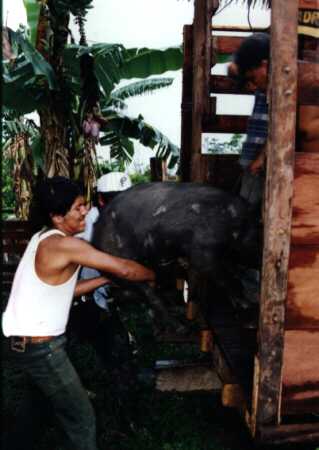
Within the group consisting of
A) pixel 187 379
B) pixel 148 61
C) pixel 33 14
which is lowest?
pixel 187 379

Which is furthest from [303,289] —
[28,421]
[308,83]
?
[28,421]

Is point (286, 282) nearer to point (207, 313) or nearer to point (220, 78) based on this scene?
point (207, 313)

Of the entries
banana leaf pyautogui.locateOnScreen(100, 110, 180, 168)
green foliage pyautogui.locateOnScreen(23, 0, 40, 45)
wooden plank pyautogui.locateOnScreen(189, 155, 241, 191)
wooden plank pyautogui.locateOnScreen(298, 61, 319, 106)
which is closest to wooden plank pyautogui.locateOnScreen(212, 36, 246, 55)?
wooden plank pyautogui.locateOnScreen(189, 155, 241, 191)

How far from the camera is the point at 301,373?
2.54 m

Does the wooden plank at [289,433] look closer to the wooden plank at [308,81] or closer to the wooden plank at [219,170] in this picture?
the wooden plank at [308,81]

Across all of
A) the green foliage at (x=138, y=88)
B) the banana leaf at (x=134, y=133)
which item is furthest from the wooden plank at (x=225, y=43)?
the green foliage at (x=138, y=88)

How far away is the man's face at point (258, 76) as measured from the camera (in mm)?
3193

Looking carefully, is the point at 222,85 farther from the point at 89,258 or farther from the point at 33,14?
the point at 33,14

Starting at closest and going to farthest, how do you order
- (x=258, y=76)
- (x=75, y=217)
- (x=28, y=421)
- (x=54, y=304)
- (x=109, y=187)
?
(x=54, y=304), (x=75, y=217), (x=28, y=421), (x=258, y=76), (x=109, y=187)

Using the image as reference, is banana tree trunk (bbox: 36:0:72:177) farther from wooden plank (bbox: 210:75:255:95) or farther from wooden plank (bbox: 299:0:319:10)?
wooden plank (bbox: 299:0:319:10)

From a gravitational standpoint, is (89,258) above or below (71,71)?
below

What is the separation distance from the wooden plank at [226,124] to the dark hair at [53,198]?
1637mm

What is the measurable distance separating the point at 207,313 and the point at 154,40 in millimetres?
9316

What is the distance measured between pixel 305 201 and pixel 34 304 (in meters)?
1.54
